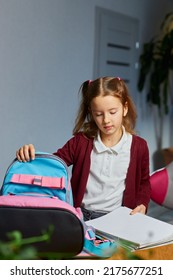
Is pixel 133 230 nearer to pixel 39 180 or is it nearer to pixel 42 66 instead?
pixel 39 180

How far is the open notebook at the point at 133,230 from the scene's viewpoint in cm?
118

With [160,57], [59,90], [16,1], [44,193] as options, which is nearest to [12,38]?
[16,1]

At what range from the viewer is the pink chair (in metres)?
1.74

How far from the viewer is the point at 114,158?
1.60m

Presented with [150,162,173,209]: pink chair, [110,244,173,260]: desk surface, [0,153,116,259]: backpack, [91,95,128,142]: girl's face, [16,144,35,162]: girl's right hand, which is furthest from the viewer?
[150,162,173,209]: pink chair

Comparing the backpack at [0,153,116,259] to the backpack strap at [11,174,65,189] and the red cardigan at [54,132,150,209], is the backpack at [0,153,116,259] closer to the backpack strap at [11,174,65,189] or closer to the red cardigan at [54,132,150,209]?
the backpack strap at [11,174,65,189]

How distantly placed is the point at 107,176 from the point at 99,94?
0.87ft

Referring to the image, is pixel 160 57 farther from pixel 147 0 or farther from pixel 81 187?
pixel 81 187

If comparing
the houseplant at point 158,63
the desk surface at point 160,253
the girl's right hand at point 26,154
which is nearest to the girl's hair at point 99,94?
the girl's right hand at point 26,154

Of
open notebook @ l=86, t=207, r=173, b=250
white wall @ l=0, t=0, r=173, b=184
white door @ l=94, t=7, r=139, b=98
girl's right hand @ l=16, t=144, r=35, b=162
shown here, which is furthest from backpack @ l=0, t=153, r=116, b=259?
white door @ l=94, t=7, r=139, b=98

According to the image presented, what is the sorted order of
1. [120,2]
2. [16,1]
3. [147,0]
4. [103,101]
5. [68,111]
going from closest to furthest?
1. [103,101]
2. [16,1]
3. [68,111]
4. [120,2]
5. [147,0]

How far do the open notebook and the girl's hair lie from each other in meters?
0.41

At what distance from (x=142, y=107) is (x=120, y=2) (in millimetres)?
1025

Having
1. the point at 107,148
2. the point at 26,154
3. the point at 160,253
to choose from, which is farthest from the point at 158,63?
the point at 160,253
